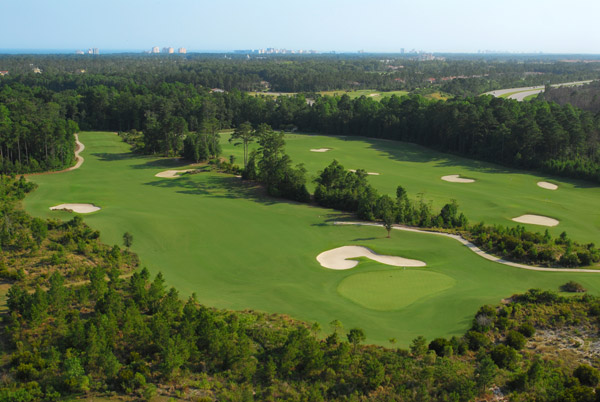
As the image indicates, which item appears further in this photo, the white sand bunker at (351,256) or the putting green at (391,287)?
the white sand bunker at (351,256)

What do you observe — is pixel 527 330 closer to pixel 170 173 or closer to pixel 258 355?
pixel 258 355

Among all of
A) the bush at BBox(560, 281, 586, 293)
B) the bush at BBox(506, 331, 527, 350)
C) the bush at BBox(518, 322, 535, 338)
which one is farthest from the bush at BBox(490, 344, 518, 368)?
the bush at BBox(560, 281, 586, 293)

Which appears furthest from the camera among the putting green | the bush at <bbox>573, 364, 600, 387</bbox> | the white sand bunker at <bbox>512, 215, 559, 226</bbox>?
the white sand bunker at <bbox>512, 215, 559, 226</bbox>

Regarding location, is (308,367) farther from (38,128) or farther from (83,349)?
(38,128)

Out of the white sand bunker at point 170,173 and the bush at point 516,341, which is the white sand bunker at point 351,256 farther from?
the white sand bunker at point 170,173

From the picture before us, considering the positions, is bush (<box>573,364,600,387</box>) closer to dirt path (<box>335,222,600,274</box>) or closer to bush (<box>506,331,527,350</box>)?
bush (<box>506,331,527,350</box>)

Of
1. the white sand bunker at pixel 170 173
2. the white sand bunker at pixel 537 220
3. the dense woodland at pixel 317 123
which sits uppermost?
the dense woodland at pixel 317 123

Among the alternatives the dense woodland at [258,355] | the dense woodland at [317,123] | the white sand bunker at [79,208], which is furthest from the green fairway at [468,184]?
the white sand bunker at [79,208]
